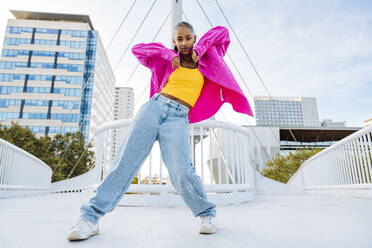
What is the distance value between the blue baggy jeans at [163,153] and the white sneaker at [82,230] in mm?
108

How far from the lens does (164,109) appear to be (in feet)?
3.98

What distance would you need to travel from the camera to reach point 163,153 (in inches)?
47.6

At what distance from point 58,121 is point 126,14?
39.1m

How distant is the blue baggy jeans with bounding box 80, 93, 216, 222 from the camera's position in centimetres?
115

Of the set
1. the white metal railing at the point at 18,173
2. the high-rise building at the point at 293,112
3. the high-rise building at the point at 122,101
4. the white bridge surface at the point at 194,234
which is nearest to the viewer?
the white bridge surface at the point at 194,234

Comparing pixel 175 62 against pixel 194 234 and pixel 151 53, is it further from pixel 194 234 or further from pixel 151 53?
pixel 194 234

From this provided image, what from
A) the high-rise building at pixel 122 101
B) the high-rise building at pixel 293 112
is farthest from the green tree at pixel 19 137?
the high-rise building at pixel 293 112

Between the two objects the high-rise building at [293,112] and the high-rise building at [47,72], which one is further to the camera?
the high-rise building at [293,112]

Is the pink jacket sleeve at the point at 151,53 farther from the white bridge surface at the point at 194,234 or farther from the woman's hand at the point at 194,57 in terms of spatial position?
the white bridge surface at the point at 194,234

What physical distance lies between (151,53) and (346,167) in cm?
382

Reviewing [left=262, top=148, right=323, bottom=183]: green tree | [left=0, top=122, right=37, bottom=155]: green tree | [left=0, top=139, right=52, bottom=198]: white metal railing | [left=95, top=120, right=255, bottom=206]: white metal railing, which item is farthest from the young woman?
[left=262, top=148, right=323, bottom=183]: green tree

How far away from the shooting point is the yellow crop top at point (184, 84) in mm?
1267

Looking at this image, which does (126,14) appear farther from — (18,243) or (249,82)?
(18,243)

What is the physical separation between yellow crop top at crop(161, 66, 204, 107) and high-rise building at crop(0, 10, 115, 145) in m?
39.9
